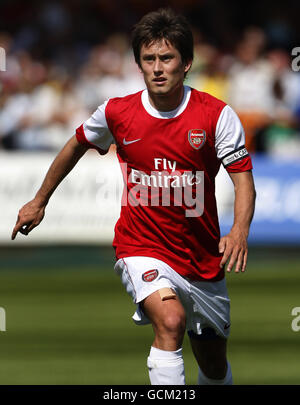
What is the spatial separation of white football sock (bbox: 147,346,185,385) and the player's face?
63.7 inches

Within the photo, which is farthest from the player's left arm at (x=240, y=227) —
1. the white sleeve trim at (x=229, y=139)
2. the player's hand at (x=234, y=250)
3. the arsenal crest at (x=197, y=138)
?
the arsenal crest at (x=197, y=138)

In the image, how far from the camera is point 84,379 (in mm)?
7824

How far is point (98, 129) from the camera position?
21.6 ft

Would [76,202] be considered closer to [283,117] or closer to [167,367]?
[283,117]

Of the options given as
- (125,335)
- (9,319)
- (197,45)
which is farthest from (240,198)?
(197,45)

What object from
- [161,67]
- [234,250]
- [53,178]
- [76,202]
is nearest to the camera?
[234,250]

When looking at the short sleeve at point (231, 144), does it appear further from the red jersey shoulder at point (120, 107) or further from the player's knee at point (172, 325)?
the player's knee at point (172, 325)

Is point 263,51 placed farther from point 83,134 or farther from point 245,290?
point 83,134

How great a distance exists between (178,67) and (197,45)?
1192 cm

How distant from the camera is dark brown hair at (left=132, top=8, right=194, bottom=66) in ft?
20.3

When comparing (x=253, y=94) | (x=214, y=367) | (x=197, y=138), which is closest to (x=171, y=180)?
(x=197, y=138)

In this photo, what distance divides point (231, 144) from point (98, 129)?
3.14 feet

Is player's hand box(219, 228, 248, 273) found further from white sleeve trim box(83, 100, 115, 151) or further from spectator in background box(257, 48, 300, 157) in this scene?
spectator in background box(257, 48, 300, 157)

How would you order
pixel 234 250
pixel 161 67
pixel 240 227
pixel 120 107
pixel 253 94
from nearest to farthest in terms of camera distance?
pixel 234 250, pixel 240 227, pixel 161 67, pixel 120 107, pixel 253 94
